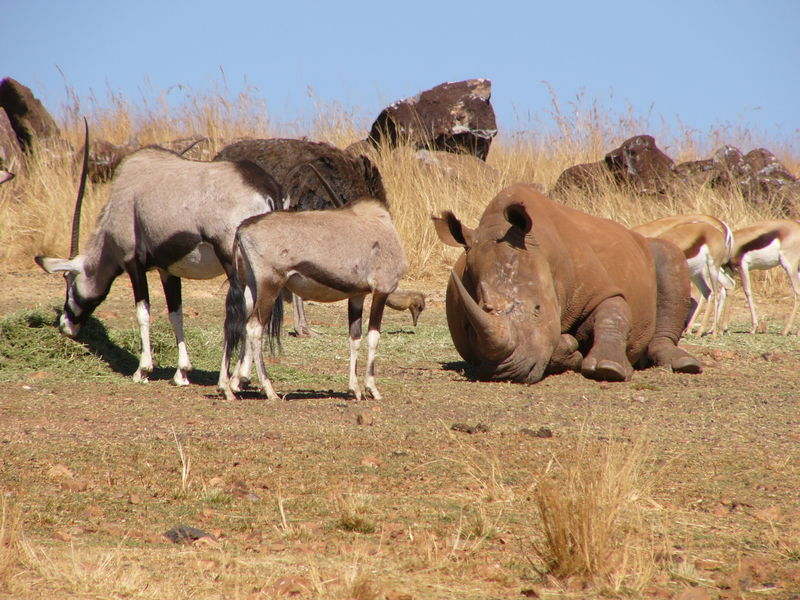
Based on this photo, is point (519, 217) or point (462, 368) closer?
point (519, 217)

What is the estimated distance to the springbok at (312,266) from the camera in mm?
7250

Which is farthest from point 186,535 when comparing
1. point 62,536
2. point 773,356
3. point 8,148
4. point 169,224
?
point 8,148

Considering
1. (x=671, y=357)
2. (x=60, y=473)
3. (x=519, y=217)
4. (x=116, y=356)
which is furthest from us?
(x=671, y=357)

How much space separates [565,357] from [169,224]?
3.68m

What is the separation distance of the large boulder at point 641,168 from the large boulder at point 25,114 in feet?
35.7

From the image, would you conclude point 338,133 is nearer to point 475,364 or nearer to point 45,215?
point 45,215

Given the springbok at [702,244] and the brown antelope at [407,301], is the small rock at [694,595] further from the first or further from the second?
the springbok at [702,244]

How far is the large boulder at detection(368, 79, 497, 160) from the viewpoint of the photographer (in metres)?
21.2

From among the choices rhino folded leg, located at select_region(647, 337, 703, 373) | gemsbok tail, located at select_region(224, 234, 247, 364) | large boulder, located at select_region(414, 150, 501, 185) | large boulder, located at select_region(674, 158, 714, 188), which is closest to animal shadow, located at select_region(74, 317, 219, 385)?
gemsbok tail, located at select_region(224, 234, 247, 364)

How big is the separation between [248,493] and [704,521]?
7.36 feet

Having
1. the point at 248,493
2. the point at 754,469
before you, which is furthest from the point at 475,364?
the point at 248,493

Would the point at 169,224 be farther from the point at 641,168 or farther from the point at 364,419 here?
the point at 641,168

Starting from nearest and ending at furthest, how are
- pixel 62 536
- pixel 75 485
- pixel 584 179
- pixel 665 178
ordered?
pixel 62 536 < pixel 75 485 < pixel 584 179 < pixel 665 178

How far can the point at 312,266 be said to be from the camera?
7.32 m
